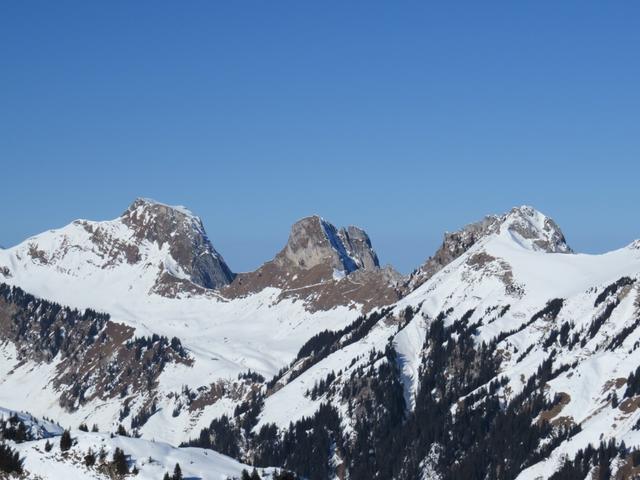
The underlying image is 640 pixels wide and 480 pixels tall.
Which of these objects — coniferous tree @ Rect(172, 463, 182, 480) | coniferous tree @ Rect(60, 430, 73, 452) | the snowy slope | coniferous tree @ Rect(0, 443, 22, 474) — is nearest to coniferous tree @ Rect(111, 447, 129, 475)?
the snowy slope

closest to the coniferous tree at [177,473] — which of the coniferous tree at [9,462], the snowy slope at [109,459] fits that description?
the snowy slope at [109,459]

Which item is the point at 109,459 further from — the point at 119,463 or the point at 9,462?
the point at 9,462

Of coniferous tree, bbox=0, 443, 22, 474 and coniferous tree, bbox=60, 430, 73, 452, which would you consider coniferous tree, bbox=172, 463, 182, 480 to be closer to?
coniferous tree, bbox=60, 430, 73, 452

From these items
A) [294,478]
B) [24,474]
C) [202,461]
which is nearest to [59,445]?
[24,474]

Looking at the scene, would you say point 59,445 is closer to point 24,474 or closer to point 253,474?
point 24,474

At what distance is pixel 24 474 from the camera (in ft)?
504

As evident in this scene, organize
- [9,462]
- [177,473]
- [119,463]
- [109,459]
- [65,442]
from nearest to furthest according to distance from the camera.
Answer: [9,462], [119,463], [177,473], [109,459], [65,442]

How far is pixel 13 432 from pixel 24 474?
22.0 meters

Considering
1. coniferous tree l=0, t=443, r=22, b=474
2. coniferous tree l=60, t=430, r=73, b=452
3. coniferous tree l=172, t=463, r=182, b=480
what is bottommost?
coniferous tree l=0, t=443, r=22, b=474

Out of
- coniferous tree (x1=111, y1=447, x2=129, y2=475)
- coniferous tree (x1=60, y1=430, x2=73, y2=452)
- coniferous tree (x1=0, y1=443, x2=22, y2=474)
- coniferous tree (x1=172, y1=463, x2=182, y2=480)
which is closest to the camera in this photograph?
coniferous tree (x1=0, y1=443, x2=22, y2=474)

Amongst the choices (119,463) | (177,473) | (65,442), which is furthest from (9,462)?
(177,473)

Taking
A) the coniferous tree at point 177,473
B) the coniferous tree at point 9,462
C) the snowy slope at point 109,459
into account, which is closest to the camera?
the coniferous tree at point 9,462

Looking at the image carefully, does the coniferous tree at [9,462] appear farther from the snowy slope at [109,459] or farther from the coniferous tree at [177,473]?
the coniferous tree at [177,473]

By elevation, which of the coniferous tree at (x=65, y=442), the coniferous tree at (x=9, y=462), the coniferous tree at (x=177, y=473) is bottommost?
the coniferous tree at (x=9, y=462)
